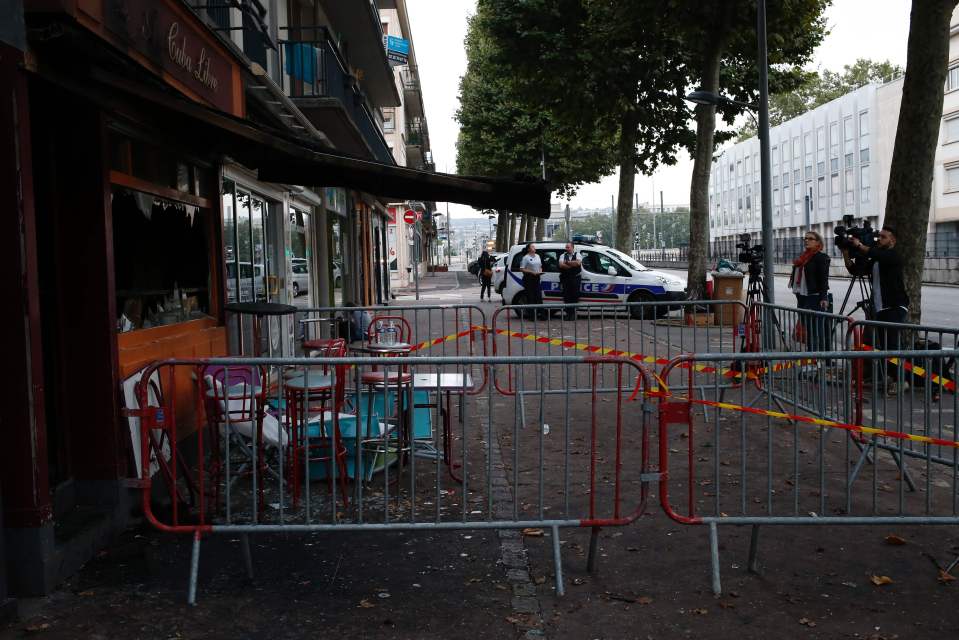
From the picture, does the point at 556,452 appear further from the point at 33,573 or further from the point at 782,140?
the point at 782,140

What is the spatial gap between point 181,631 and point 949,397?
5922 mm

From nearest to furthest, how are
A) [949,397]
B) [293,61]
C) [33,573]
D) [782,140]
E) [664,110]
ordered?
1. [33,573]
2. [949,397]
3. [293,61]
4. [664,110]
5. [782,140]

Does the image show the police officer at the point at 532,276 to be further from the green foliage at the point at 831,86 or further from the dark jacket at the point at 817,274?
the green foliage at the point at 831,86

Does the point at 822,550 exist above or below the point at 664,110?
below

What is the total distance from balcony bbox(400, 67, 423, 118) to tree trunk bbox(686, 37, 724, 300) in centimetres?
3301

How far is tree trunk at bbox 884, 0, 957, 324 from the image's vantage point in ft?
36.1

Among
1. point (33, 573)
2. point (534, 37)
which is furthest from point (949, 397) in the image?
point (534, 37)

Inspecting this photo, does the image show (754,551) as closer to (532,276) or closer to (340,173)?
(340,173)

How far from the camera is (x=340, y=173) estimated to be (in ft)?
24.7

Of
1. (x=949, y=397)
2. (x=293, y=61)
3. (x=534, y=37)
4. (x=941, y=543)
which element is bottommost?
(x=941, y=543)

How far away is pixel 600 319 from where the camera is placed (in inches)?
404

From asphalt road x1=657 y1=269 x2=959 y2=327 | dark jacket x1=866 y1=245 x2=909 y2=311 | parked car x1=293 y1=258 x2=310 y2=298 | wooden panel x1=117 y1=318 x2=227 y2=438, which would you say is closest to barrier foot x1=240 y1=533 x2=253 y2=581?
wooden panel x1=117 y1=318 x2=227 y2=438

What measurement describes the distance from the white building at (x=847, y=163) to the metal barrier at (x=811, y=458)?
4930 centimetres

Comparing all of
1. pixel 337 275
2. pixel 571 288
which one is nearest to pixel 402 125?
pixel 571 288
